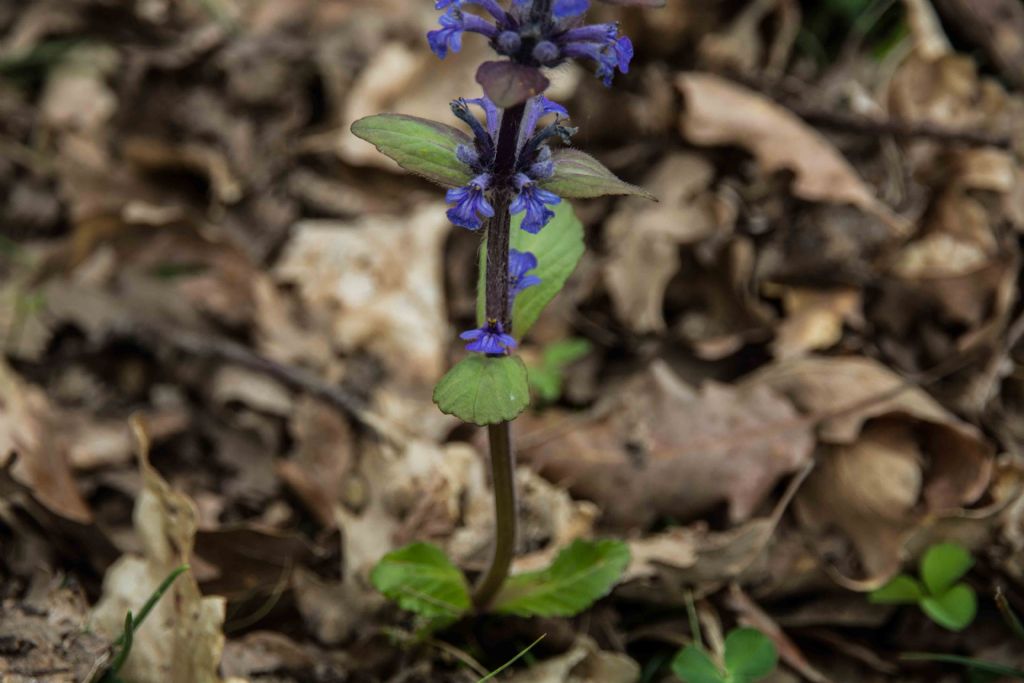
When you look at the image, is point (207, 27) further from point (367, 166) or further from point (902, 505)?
point (902, 505)

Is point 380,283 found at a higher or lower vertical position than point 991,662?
higher

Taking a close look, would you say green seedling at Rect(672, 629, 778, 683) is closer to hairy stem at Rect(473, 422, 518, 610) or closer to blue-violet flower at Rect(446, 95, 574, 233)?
hairy stem at Rect(473, 422, 518, 610)

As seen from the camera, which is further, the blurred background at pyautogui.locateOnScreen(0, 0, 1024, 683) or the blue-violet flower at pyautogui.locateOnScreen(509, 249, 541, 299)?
the blurred background at pyautogui.locateOnScreen(0, 0, 1024, 683)

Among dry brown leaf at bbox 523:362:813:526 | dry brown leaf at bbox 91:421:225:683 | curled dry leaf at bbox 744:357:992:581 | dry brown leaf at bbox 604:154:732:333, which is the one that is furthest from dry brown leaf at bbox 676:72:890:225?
dry brown leaf at bbox 91:421:225:683

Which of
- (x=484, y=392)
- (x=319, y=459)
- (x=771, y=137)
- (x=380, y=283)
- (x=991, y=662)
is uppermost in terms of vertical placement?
(x=484, y=392)

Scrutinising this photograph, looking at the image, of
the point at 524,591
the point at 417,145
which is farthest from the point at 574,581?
the point at 417,145

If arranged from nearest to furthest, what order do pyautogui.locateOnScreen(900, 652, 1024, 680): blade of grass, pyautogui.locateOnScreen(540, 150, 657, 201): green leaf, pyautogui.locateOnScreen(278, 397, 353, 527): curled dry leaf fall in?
pyautogui.locateOnScreen(540, 150, 657, 201): green leaf → pyautogui.locateOnScreen(900, 652, 1024, 680): blade of grass → pyautogui.locateOnScreen(278, 397, 353, 527): curled dry leaf

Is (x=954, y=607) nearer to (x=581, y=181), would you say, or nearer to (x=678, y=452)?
(x=678, y=452)
